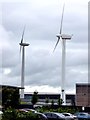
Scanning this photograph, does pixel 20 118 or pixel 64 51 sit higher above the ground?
pixel 64 51

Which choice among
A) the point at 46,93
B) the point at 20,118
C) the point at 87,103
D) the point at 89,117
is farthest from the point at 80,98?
the point at 20,118

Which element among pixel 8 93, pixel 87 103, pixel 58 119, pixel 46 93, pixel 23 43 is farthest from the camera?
pixel 46 93

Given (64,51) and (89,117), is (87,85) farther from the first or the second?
(89,117)

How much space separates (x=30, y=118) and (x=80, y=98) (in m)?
78.8

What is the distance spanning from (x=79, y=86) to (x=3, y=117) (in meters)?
80.4

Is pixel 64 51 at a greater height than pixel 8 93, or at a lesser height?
greater

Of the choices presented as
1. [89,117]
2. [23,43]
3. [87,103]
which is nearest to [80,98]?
[87,103]

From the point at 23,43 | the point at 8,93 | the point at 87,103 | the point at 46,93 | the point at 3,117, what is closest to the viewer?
the point at 3,117

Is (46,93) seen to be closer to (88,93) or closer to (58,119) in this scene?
(88,93)

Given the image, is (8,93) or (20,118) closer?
(20,118)

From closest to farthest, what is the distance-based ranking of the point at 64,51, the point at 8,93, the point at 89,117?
the point at 89,117 → the point at 8,93 → the point at 64,51

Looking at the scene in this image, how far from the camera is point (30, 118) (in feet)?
115

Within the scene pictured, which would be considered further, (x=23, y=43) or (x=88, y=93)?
(x=88, y=93)

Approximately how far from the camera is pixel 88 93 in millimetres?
113625
